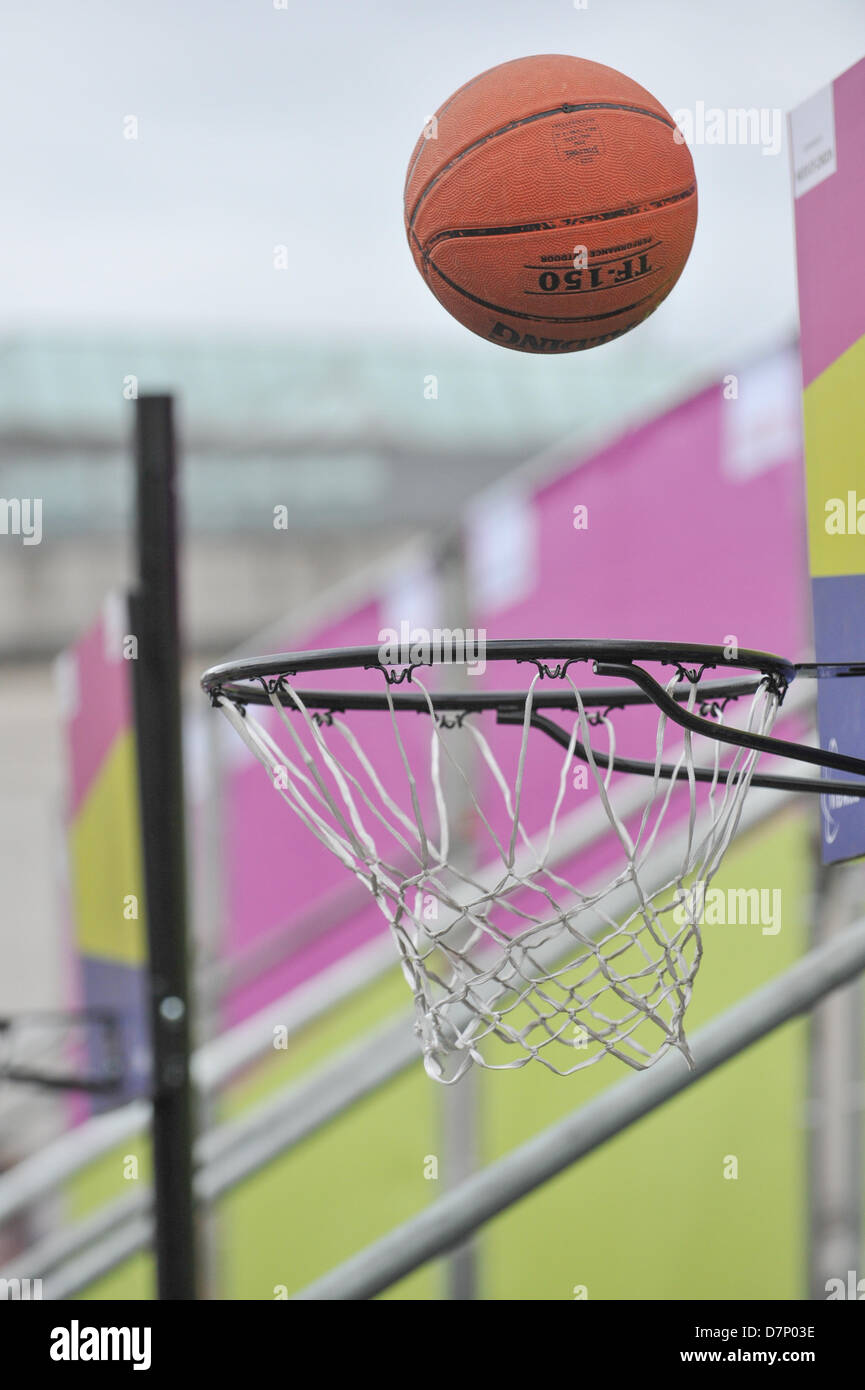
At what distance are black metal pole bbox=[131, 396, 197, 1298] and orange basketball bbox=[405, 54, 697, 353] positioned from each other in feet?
2.29

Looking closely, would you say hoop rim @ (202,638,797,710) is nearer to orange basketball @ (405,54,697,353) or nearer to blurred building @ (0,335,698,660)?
orange basketball @ (405,54,697,353)

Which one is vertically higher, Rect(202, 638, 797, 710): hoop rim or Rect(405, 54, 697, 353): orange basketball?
Rect(405, 54, 697, 353): orange basketball

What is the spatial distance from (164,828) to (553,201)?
108 cm

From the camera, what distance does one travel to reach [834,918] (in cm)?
304

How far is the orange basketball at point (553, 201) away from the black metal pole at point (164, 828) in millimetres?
698

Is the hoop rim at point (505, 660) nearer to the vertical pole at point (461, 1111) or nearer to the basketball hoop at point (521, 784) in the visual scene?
the basketball hoop at point (521, 784)

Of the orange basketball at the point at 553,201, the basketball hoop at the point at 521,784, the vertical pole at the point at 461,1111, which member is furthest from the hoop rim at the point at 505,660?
the vertical pole at the point at 461,1111

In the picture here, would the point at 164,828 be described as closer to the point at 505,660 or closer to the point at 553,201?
the point at 505,660

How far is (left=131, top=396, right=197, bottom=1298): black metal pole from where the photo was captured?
6.78 feet

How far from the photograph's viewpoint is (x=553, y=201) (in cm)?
146

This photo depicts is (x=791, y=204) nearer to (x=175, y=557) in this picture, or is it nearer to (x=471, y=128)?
(x=471, y=128)

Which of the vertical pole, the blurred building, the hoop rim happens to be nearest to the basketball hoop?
the hoop rim

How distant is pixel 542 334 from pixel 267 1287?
300 centimetres
